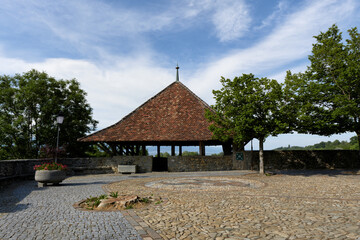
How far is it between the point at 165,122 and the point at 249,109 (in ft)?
24.5

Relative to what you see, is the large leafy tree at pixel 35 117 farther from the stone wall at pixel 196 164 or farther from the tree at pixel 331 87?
the tree at pixel 331 87

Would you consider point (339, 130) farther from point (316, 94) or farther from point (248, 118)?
point (248, 118)

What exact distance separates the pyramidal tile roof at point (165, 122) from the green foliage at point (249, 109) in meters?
2.60

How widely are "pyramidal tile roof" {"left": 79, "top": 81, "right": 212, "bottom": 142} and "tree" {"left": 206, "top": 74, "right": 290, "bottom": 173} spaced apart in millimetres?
2610

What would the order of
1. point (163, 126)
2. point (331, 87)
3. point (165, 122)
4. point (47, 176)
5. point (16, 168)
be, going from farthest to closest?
point (165, 122), point (163, 126), point (331, 87), point (16, 168), point (47, 176)

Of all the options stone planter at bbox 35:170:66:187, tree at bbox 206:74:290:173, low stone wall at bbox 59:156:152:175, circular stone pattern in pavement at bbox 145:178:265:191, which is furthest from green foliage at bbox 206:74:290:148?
stone planter at bbox 35:170:66:187

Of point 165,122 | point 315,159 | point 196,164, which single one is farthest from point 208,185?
point 315,159

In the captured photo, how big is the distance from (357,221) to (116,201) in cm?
560

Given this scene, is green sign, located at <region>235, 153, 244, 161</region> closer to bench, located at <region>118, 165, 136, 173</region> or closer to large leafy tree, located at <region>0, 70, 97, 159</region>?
bench, located at <region>118, 165, 136, 173</region>

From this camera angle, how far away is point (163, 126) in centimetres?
1980

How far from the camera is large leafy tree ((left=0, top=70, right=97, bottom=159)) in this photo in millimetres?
25484

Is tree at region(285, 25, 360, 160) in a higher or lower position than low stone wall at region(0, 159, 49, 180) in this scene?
higher

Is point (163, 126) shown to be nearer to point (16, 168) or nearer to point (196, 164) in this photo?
point (196, 164)

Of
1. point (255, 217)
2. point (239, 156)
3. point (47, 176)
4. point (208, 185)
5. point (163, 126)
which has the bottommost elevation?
point (208, 185)
